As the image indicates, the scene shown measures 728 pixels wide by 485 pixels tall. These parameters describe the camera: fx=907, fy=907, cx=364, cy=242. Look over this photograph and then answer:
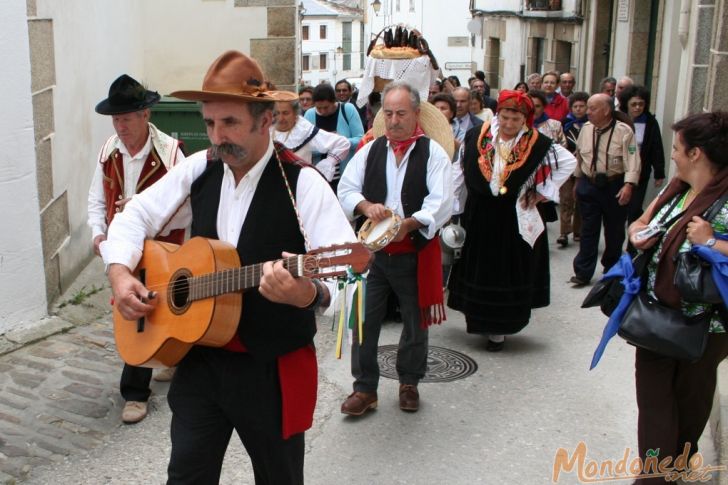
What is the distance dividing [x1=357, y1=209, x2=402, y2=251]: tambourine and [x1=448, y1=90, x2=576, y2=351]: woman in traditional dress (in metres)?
1.85

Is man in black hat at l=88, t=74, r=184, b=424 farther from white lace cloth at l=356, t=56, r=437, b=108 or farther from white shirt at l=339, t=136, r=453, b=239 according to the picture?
white lace cloth at l=356, t=56, r=437, b=108

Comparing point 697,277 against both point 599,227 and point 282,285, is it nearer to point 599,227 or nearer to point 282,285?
point 282,285

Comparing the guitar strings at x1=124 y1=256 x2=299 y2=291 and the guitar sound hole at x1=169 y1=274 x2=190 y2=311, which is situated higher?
the guitar strings at x1=124 y1=256 x2=299 y2=291

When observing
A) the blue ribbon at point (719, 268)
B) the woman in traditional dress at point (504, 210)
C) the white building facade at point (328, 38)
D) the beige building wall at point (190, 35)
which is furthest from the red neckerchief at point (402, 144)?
the white building facade at point (328, 38)

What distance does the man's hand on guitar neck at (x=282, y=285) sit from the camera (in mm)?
2768

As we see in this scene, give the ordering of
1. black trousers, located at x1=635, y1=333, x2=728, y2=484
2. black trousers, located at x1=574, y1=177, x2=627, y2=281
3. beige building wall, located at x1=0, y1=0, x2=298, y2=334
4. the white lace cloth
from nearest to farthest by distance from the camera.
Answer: black trousers, located at x1=635, y1=333, x2=728, y2=484, beige building wall, located at x1=0, y1=0, x2=298, y2=334, the white lace cloth, black trousers, located at x1=574, y1=177, x2=627, y2=281

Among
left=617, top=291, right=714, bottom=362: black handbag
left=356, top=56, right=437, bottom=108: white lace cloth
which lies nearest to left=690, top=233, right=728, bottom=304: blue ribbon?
left=617, top=291, right=714, bottom=362: black handbag

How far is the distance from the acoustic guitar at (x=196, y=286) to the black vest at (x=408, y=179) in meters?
2.16

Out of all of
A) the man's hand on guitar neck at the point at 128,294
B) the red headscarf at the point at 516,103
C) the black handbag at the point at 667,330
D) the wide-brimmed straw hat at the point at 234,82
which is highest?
the wide-brimmed straw hat at the point at 234,82

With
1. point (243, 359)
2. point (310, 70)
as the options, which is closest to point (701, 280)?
point (243, 359)

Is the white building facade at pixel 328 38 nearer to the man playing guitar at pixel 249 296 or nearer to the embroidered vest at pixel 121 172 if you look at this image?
the embroidered vest at pixel 121 172

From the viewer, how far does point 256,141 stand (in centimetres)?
315

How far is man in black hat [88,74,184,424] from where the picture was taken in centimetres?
496

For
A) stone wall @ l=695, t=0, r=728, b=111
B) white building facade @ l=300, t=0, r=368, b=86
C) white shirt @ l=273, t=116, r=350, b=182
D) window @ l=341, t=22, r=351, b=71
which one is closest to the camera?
stone wall @ l=695, t=0, r=728, b=111
